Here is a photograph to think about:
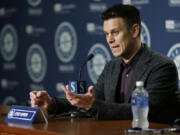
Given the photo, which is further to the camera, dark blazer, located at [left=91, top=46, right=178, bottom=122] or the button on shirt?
the button on shirt

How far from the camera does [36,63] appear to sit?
5.71m

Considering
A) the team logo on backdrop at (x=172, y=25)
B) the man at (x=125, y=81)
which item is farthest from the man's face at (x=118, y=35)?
the team logo on backdrop at (x=172, y=25)

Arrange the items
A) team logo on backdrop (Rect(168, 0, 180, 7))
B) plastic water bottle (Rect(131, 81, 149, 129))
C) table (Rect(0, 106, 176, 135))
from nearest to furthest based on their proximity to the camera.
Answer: table (Rect(0, 106, 176, 135)) < plastic water bottle (Rect(131, 81, 149, 129)) < team logo on backdrop (Rect(168, 0, 180, 7))

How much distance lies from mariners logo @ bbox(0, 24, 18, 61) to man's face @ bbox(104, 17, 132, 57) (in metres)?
3.27

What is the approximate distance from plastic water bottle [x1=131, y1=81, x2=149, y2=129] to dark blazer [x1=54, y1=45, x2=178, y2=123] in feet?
0.98

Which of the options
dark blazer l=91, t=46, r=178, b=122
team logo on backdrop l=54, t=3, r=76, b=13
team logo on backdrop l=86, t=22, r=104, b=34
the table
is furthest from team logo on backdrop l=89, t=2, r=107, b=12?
the table

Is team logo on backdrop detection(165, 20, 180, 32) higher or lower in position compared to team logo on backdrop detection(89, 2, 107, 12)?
lower

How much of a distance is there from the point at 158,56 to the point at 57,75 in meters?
2.73

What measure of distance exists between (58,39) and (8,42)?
3.49ft

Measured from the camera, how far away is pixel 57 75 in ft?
17.6

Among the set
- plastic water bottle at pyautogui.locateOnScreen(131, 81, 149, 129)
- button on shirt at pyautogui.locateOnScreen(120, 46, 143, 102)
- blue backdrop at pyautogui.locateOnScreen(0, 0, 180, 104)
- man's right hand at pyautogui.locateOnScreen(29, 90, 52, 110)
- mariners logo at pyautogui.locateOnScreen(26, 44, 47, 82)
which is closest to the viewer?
plastic water bottle at pyautogui.locateOnScreen(131, 81, 149, 129)

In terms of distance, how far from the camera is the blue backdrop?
4137mm

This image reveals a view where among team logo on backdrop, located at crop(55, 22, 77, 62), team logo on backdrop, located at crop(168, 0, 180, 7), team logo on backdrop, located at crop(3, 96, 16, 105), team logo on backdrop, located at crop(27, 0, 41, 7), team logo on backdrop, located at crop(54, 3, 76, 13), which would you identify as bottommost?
team logo on backdrop, located at crop(3, 96, 16, 105)

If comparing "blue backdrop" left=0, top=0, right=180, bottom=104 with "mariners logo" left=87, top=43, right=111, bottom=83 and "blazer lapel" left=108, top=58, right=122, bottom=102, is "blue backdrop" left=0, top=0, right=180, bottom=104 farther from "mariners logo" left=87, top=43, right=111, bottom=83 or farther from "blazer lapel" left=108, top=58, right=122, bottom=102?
"blazer lapel" left=108, top=58, right=122, bottom=102
